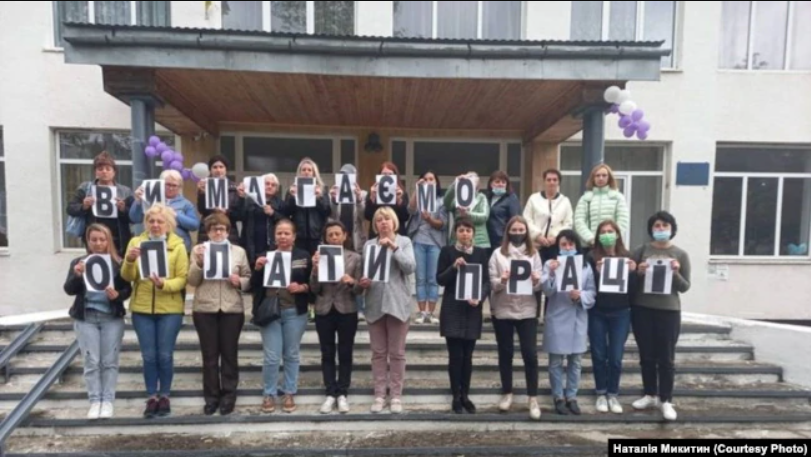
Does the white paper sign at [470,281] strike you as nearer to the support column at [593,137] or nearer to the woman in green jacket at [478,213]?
the woman in green jacket at [478,213]

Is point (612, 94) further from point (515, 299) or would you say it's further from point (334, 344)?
point (334, 344)

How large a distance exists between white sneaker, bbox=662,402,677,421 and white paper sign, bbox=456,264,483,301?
196 cm

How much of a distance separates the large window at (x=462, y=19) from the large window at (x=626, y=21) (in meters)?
1.11

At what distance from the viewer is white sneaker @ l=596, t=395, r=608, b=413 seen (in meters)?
4.44

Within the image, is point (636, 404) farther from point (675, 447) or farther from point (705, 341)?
point (705, 341)

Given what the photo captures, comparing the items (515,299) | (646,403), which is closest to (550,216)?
(515,299)

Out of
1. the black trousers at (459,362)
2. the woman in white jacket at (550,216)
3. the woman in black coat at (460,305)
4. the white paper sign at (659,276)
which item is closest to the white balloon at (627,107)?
the woman in white jacket at (550,216)

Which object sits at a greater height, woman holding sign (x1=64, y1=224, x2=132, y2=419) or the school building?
the school building

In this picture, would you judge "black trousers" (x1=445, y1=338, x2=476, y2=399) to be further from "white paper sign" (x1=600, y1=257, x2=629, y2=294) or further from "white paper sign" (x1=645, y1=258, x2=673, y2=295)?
"white paper sign" (x1=645, y1=258, x2=673, y2=295)

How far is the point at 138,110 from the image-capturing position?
17.5 feet

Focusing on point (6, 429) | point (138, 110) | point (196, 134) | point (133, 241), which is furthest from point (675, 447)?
point (196, 134)

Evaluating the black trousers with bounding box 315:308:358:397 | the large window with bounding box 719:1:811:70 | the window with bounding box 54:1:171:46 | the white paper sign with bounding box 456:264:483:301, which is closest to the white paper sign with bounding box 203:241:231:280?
the black trousers with bounding box 315:308:358:397

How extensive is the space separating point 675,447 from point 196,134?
7.34 metres

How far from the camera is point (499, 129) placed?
8125 millimetres
